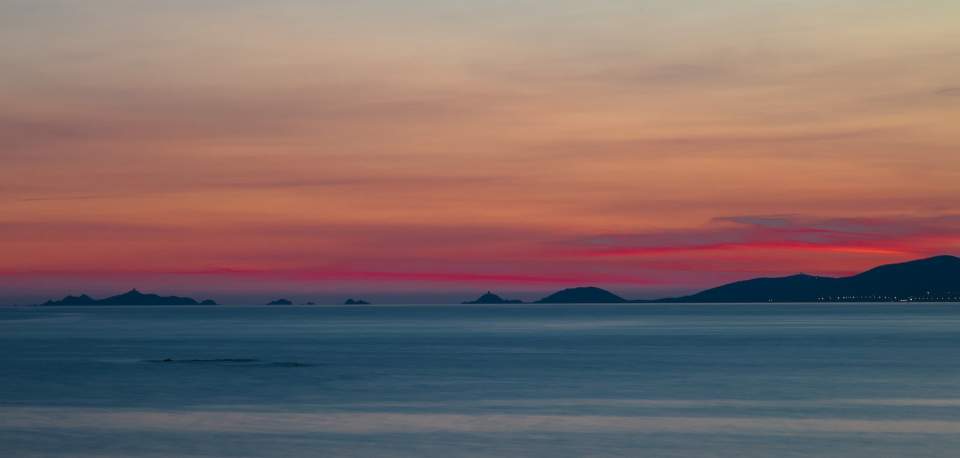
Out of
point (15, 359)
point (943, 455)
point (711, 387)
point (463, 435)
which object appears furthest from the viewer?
point (15, 359)

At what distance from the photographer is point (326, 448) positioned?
36.0m

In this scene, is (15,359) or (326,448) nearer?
(326,448)

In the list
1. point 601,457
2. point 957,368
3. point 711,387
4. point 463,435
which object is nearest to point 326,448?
point 463,435

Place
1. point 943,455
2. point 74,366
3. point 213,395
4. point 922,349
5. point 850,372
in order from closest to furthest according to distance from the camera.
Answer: point 943,455, point 213,395, point 850,372, point 74,366, point 922,349

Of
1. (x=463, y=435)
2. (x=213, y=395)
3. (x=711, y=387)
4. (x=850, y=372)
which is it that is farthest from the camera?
(x=850, y=372)

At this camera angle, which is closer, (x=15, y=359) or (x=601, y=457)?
(x=601, y=457)

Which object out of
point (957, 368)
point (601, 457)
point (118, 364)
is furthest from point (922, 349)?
point (601, 457)

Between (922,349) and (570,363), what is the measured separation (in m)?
34.1

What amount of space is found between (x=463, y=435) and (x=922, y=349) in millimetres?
66430

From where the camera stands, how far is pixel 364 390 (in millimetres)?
56531

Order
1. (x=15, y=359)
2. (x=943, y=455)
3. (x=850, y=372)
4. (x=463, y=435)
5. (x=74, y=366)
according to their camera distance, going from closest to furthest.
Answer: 1. (x=943, y=455)
2. (x=463, y=435)
3. (x=850, y=372)
4. (x=74, y=366)
5. (x=15, y=359)

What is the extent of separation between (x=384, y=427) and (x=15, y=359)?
52935mm

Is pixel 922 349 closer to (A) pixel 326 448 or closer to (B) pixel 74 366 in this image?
(B) pixel 74 366

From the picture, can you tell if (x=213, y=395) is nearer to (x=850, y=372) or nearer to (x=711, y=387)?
(x=711, y=387)
